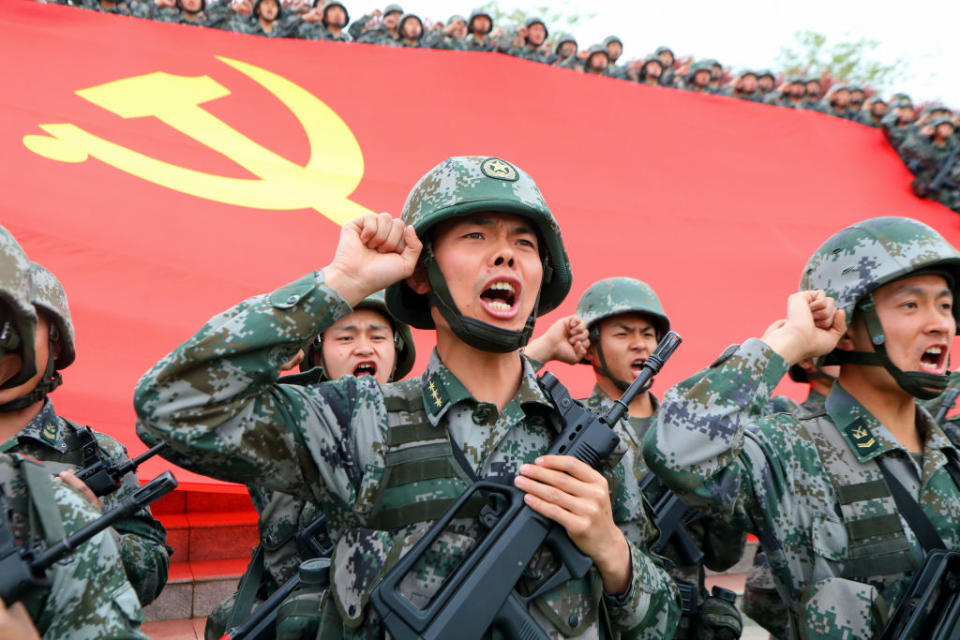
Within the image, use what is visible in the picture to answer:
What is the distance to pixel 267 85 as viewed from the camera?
292 inches

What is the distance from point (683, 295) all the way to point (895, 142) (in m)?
4.73

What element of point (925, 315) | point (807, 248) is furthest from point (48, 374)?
point (807, 248)

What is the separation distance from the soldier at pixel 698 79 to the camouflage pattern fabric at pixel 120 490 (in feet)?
30.0

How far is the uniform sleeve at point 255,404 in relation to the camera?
170cm

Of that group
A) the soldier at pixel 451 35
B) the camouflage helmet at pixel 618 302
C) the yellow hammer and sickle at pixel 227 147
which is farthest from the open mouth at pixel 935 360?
the soldier at pixel 451 35

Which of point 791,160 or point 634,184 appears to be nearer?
point 634,184

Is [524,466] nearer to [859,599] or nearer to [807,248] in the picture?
[859,599]

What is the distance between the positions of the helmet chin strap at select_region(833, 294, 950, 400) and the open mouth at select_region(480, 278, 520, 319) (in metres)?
1.24

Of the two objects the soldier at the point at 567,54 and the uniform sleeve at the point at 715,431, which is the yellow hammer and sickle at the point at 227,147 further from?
the uniform sleeve at the point at 715,431

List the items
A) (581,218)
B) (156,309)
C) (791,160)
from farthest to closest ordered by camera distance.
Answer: (791,160) → (581,218) → (156,309)

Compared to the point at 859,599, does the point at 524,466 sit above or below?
above

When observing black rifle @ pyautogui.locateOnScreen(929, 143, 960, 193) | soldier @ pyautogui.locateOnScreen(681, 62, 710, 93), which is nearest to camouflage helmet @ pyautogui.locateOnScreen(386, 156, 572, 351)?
soldier @ pyautogui.locateOnScreen(681, 62, 710, 93)

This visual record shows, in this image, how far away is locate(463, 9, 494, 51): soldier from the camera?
9766 mm

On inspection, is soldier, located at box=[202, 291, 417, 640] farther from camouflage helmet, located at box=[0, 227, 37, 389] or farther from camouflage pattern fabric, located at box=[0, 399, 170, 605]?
camouflage helmet, located at box=[0, 227, 37, 389]
